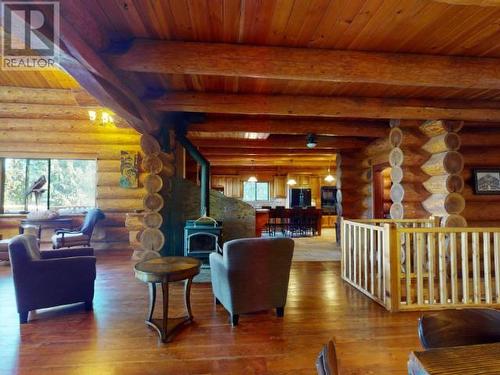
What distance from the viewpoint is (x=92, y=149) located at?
649 centimetres

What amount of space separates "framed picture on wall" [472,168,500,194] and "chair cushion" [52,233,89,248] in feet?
24.5

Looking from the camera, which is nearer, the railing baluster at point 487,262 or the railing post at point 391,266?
the railing post at point 391,266

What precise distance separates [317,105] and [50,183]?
648cm

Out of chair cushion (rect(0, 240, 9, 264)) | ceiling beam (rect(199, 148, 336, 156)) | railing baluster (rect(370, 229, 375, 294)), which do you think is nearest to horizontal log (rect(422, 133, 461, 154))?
railing baluster (rect(370, 229, 375, 294))

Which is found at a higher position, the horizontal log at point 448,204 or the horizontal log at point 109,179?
the horizontal log at point 109,179

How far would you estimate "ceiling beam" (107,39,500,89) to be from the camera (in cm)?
260

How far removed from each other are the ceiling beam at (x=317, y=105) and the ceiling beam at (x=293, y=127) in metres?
1.10

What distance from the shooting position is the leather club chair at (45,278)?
2.80m

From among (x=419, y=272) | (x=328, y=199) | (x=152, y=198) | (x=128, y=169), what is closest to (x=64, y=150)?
(x=128, y=169)

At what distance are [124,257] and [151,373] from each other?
4.14 meters

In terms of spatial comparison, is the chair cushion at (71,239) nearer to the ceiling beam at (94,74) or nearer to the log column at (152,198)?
the log column at (152,198)

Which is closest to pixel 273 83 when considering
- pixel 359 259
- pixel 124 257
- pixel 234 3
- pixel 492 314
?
pixel 234 3

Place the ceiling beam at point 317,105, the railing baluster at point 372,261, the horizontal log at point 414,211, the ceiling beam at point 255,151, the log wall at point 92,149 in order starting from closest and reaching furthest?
1. the railing baluster at point 372,261
2. the ceiling beam at point 317,105
3. the horizontal log at point 414,211
4. the log wall at point 92,149
5. the ceiling beam at point 255,151

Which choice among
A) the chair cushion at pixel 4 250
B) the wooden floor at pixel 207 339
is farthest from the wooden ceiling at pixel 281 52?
the chair cushion at pixel 4 250
